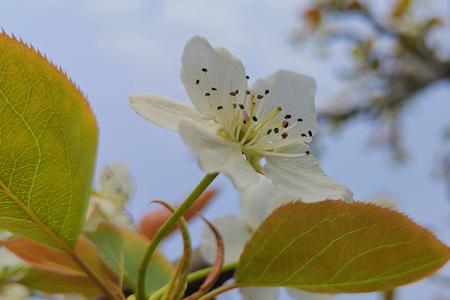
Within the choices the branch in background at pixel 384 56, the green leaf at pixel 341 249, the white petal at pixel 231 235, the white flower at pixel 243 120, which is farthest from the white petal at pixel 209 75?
the branch in background at pixel 384 56

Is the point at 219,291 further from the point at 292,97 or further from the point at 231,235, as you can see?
the point at 231,235

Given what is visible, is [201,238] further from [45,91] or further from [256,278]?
[45,91]

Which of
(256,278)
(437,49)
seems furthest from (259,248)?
(437,49)

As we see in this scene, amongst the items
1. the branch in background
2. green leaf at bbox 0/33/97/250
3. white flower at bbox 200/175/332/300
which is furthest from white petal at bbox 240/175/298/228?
the branch in background

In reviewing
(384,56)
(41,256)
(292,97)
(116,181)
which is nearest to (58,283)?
(41,256)

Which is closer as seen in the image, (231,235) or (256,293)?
(256,293)

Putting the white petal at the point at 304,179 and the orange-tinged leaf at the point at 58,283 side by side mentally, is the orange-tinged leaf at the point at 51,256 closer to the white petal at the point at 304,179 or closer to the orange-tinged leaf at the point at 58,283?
the orange-tinged leaf at the point at 58,283
